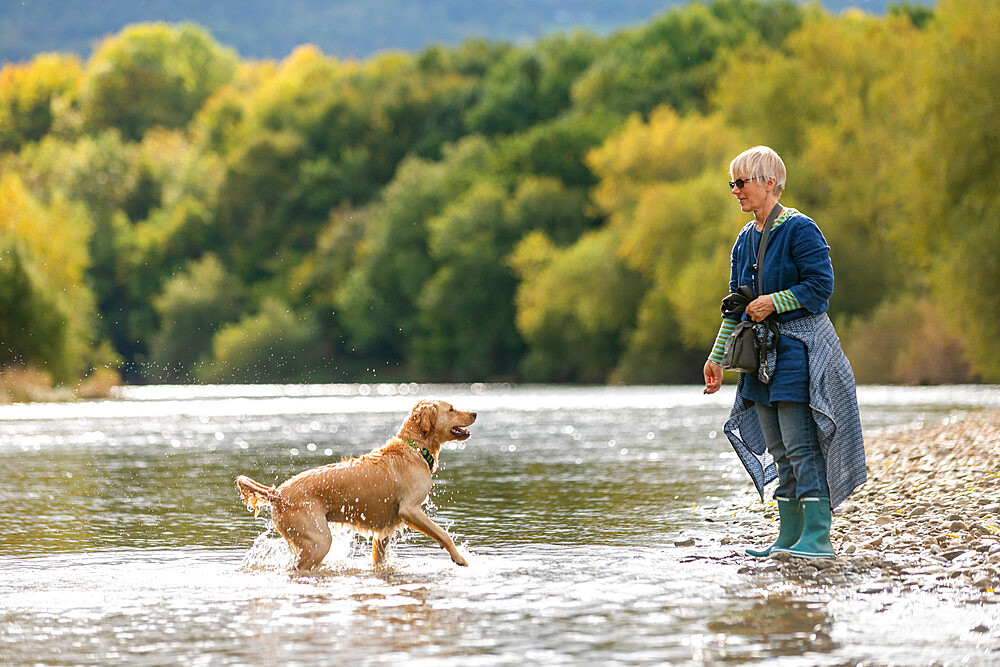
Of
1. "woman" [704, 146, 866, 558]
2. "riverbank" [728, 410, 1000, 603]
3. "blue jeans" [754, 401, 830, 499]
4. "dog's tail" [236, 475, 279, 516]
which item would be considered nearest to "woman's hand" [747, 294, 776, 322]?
"woman" [704, 146, 866, 558]

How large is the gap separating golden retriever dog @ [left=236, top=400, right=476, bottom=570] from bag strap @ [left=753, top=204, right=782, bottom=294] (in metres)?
2.15

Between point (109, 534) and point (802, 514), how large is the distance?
5.34m

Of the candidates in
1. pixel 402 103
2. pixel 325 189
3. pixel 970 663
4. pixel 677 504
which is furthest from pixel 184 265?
pixel 970 663

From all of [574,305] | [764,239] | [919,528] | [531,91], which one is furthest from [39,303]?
[531,91]

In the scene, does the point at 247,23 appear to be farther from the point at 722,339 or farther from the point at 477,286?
the point at 722,339

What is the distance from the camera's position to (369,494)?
28.3 feet

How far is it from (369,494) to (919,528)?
11.9 feet

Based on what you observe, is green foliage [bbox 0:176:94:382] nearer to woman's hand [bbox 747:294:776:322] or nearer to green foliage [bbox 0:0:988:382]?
green foliage [bbox 0:0:988:382]

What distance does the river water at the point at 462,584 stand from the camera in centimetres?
620

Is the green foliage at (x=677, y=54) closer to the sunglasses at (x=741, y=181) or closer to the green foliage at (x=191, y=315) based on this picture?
the green foliage at (x=191, y=315)

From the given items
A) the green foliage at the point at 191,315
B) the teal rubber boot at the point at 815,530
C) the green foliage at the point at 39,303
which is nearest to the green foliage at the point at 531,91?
the green foliage at the point at 191,315

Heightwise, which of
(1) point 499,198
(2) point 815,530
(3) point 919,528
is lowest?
(3) point 919,528

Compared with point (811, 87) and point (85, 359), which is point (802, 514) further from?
point (811, 87)

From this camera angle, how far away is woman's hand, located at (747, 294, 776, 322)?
8156 millimetres
